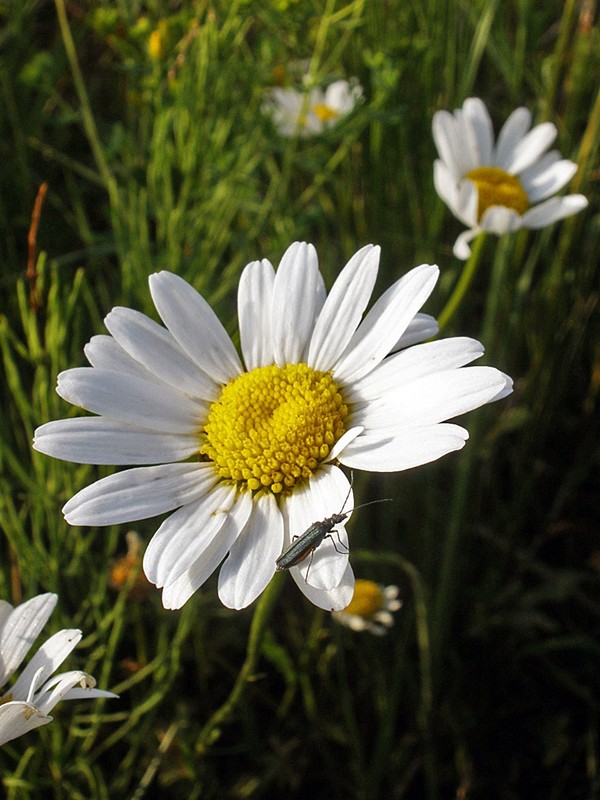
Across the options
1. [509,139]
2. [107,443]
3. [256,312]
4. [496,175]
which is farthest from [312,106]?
[107,443]

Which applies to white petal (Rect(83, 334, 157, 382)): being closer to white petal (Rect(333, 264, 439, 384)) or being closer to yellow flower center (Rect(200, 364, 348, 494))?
yellow flower center (Rect(200, 364, 348, 494))

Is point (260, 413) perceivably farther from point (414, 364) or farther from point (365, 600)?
point (365, 600)

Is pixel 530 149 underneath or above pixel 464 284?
above

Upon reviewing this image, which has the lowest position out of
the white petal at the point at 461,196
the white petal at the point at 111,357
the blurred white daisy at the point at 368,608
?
the blurred white daisy at the point at 368,608

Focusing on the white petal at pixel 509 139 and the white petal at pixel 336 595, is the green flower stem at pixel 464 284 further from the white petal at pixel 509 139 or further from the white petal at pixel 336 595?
the white petal at pixel 336 595

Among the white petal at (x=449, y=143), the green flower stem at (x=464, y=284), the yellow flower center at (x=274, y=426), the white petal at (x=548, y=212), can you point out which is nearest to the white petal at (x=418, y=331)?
the yellow flower center at (x=274, y=426)
